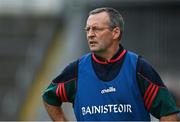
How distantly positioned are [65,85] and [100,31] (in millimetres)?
446

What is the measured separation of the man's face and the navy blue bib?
167 millimetres

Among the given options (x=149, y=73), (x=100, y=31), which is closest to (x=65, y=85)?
(x=100, y=31)

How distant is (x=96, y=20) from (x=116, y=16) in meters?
0.14

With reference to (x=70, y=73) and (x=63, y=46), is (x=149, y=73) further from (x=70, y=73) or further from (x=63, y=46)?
(x=63, y=46)

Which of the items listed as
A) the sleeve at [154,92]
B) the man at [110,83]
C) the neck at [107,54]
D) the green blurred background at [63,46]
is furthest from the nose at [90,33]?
the green blurred background at [63,46]

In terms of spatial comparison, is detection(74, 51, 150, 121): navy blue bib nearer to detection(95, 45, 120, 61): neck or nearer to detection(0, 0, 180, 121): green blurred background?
detection(95, 45, 120, 61): neck

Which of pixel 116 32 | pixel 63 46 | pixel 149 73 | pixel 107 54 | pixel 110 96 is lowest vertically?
pixel 63 46

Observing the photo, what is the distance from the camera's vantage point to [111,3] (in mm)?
14281

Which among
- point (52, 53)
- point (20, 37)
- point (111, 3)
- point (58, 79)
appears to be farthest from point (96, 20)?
point (20, 37)

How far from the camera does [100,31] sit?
5137 millimetres

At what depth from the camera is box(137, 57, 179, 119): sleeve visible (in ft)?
16.4

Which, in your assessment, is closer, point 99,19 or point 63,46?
point 99,19

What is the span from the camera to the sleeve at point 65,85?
5238 mm

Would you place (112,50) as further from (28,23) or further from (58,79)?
(28,23)
